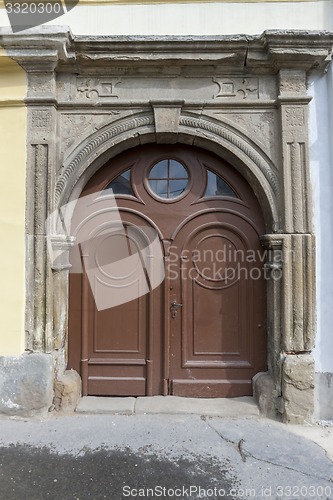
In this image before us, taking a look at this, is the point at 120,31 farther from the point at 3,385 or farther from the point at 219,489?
the point at 219,489

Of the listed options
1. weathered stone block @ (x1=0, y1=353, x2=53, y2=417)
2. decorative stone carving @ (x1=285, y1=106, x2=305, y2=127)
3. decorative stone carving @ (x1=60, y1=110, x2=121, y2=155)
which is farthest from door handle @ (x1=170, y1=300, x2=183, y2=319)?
decorative stone carving @ (x1=285, y1=106, x2=305, y2=127)

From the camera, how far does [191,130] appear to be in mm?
3580

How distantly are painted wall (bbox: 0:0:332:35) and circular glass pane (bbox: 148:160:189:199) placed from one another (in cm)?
125

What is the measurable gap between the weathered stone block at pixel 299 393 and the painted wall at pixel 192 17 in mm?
3168

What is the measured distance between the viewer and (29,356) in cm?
338

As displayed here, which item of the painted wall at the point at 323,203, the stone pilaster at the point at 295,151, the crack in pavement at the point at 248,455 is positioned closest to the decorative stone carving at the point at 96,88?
the stone pilaster at the point at 295,151

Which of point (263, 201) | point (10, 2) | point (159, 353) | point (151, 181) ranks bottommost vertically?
point (159, 353)

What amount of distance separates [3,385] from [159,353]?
146 cm

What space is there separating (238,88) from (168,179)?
43.1 inches

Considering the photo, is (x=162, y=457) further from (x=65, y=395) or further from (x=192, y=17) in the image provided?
(x=192, y=17)

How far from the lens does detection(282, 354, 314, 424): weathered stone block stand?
10.8 ft

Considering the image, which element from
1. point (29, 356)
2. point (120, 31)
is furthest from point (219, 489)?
point (120, 31)

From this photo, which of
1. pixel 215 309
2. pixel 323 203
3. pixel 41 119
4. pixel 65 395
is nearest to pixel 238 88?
pixel 323 203

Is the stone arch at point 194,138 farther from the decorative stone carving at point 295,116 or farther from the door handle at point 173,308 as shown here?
the door handle at point 173,308
